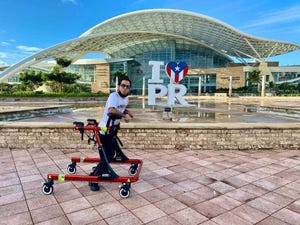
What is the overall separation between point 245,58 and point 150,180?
70.0 meters

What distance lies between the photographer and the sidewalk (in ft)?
9.96

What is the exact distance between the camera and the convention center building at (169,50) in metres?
49.0

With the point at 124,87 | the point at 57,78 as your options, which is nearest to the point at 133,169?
the point at 124,87

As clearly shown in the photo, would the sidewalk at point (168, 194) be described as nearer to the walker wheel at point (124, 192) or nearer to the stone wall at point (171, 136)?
the walker wheel at point (124, 192)

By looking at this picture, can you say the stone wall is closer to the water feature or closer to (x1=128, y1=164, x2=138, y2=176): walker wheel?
(x1=128, y1=164, x2=138, y2=176): walker wheel

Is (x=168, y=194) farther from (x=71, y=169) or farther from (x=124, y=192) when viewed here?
(x=71, y=169)

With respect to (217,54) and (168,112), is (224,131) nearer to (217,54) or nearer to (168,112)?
(168,112)

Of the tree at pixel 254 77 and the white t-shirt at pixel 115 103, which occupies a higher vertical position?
the tree at pixel 254 77

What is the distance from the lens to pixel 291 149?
681cm

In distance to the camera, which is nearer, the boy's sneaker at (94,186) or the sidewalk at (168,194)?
the sidewalk at (168,194)

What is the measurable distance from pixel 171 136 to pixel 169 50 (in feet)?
209

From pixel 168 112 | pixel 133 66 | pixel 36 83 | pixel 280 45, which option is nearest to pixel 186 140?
pixel 168 112

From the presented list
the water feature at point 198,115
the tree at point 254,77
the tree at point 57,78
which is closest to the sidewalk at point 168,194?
the water feature at point 198,115

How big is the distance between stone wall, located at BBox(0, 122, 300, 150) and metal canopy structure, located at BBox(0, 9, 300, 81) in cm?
3977
